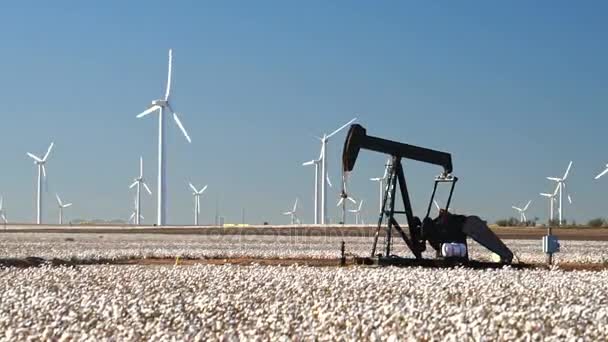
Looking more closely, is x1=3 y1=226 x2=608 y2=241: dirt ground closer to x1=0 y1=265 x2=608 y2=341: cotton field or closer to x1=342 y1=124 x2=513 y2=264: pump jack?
x1=342 y1=124 x2=513 y2=264: pump jack

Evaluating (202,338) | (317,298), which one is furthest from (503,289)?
(202,338)

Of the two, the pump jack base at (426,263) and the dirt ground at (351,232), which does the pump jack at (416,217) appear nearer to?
the pump jack base at (426,263)

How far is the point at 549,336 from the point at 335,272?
12.6 m

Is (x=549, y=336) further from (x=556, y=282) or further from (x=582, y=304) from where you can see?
(x=556, y=282)

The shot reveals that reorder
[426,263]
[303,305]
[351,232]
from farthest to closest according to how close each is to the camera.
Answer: [351,232], [426,263], [303,305]

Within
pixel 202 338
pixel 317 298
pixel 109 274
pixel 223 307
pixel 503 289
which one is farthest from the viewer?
pixel 109 274

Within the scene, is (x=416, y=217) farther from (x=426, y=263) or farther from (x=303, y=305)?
(x=303, y=305)

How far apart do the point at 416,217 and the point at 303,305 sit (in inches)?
561

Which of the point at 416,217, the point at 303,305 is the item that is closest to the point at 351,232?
the point at 416,217

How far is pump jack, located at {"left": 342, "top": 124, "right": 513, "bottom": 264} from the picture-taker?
29578 millimetres

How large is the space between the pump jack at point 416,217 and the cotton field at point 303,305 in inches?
180

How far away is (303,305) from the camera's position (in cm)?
1733

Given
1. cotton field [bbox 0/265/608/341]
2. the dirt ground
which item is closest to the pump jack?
cotton field [bbox 0/265/608/341]

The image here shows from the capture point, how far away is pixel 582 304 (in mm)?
17688
